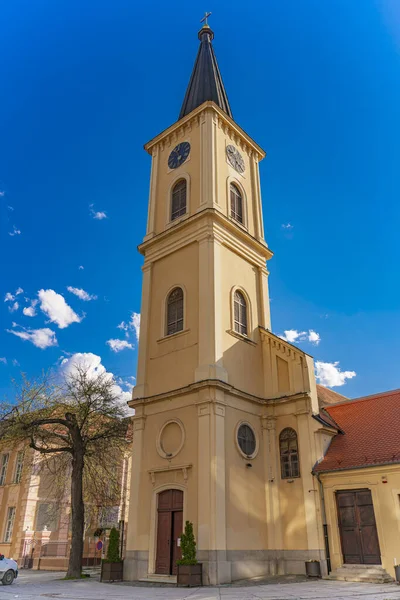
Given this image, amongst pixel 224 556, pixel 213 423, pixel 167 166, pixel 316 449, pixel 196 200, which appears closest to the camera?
pixel 224 556

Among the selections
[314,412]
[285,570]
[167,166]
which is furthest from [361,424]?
[167,166]

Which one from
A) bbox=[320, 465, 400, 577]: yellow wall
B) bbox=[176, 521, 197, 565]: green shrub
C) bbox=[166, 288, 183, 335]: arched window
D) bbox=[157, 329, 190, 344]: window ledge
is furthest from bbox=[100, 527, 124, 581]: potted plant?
bbox=[166, 288, 183, 335]: arched window

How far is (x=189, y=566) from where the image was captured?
648 inches

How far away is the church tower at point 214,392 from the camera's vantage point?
61.7ft

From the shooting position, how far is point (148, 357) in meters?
23.5

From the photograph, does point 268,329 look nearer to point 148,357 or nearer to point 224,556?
point 148,357

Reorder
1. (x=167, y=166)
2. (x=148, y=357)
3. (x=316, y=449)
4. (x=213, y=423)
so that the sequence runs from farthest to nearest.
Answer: (x=167, y=166), (x=148, y=357), (x=316, y=449), (x=213, y=423)

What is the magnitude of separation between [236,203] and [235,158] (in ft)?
10.1

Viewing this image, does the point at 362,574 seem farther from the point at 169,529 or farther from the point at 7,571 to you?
the point at 7,571

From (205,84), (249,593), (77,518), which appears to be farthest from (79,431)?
(205,84)

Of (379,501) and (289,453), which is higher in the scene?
(289,453)

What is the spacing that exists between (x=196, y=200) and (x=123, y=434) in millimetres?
12514

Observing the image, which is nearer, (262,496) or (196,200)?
(262,496)

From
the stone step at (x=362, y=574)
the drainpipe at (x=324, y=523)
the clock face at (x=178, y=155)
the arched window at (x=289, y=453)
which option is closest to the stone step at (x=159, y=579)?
the stone step at (x=362, y=574)
